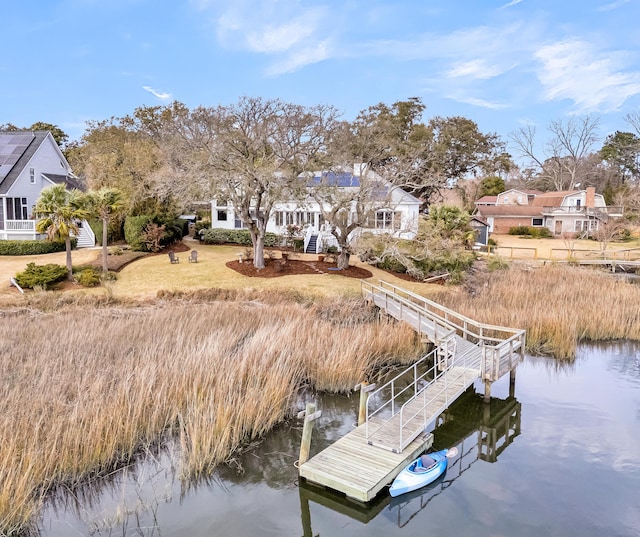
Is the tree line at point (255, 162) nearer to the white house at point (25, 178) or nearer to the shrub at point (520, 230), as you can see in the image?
the white house at point (25, 178)

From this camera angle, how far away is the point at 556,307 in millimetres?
20344

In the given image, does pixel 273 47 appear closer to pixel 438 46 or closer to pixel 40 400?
pixel 438 46

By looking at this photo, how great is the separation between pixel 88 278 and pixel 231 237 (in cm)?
1462

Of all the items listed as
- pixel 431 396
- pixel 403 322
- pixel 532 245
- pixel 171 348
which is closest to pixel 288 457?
pixel 431 396

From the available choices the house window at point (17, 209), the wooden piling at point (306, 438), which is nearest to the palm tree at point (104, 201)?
the house window at point (17, 209)

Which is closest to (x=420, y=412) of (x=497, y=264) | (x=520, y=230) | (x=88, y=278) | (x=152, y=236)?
(x=88, y=278)

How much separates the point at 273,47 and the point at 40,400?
2598 cm

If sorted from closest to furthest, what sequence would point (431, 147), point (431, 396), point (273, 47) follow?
1. point (431, 396)
2. point (273, 47)
3. point (431, 147)

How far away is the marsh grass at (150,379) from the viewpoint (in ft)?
28.5

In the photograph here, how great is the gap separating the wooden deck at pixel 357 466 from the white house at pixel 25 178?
26966mm

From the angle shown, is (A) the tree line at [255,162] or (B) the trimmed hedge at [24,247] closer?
(A) the tree line at [255,162]

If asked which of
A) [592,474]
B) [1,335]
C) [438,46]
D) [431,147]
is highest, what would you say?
[438,46]

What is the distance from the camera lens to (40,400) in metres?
9.95

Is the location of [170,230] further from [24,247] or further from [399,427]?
[399,427]
